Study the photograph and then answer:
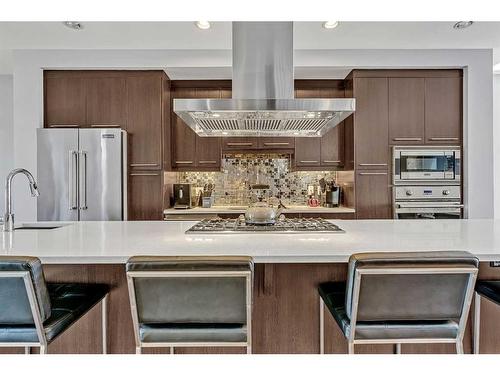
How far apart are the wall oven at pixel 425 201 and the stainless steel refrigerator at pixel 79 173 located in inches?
118

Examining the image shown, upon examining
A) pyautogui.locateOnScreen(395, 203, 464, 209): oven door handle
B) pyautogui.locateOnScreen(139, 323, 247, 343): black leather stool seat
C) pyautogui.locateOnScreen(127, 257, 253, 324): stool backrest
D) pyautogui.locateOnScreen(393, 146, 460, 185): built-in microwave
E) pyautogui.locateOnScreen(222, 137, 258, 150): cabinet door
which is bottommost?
pyautogui.locateOnScreen(139, 323, 247, 343): black leather stool seat

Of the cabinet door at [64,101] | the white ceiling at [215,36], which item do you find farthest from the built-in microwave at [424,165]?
the cabinet door at [64,101]

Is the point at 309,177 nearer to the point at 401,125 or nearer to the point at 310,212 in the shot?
the point at 310,212

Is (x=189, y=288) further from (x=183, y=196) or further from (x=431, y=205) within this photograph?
(x=431, y=205)

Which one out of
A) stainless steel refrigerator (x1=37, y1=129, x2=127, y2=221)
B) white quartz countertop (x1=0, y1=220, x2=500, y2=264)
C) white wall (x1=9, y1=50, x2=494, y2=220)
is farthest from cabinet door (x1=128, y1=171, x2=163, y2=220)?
white quartz countertop (x1=0, y1=220, x2=500, y2=264)

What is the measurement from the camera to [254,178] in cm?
488

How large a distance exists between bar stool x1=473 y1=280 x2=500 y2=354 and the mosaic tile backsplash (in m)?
3.06

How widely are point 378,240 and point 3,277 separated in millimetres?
1642

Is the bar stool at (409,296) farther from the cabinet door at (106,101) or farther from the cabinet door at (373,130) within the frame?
the cabinet door at (106,101)

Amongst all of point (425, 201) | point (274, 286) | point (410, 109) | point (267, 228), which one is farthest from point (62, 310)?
point (410, 109)

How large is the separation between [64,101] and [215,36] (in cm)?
185

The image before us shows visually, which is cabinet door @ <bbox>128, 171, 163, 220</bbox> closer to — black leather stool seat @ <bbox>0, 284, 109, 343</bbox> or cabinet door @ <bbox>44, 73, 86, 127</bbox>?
cabinet door @ <bbox>44, 73, 86, 127</bbox>

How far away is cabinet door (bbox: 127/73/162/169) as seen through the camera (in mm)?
4172
